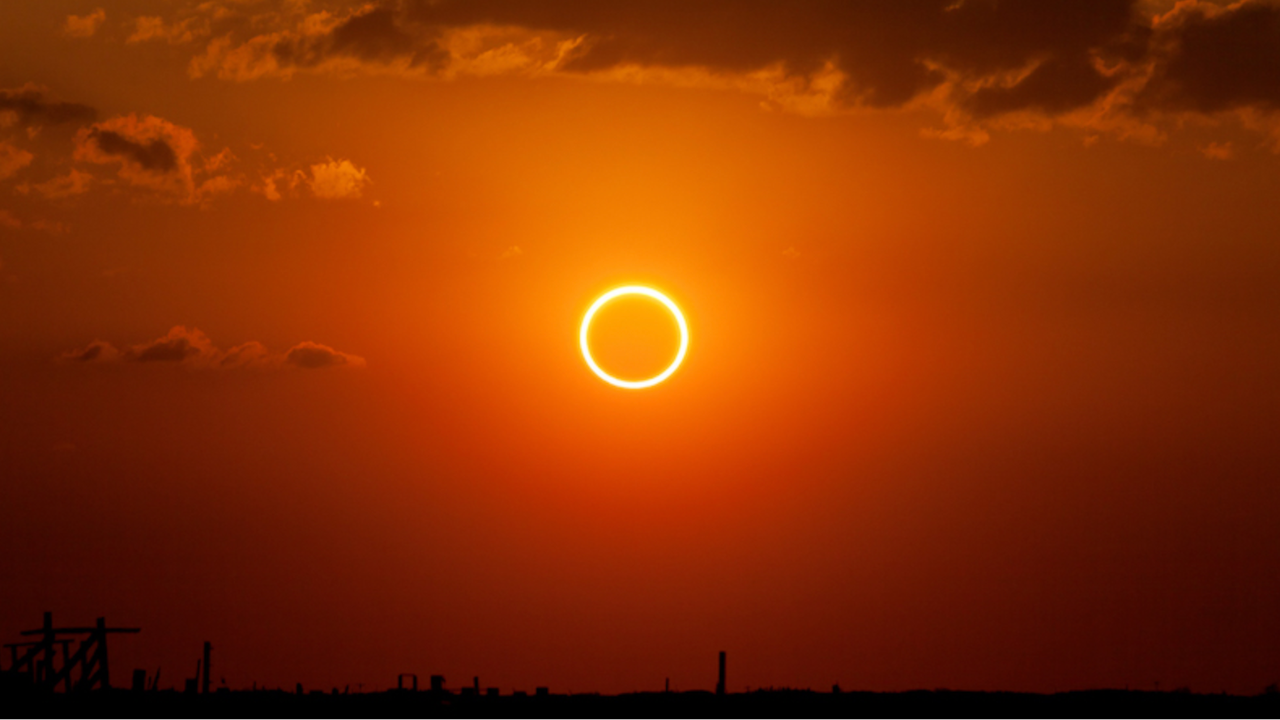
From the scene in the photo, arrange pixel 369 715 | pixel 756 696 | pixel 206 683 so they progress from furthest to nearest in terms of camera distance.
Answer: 1. pixel 206 683
2. pixel 756 696
3. pixel 369 715

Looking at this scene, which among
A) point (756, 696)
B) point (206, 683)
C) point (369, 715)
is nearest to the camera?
point (369, 715)

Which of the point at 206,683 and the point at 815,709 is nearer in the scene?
the point at 815,709

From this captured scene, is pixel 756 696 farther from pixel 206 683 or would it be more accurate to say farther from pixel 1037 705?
pixel 206 683

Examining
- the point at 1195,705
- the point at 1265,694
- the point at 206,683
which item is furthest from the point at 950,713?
the point at 206,683
